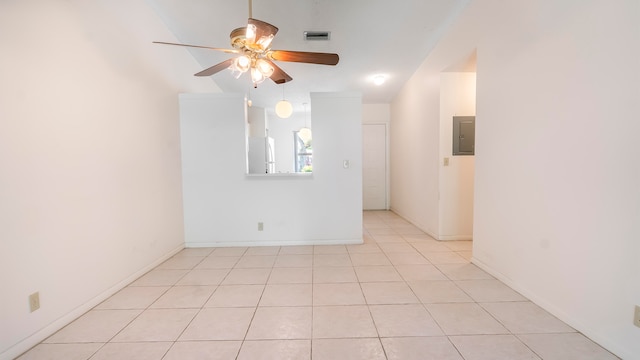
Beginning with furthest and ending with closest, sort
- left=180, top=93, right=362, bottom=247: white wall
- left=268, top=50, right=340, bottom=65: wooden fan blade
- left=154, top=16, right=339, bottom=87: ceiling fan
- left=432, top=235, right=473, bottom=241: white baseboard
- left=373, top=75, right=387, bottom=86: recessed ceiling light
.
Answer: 1. left=373, top=75, right=387, bottom=86: recessed ceiling light
2. left=432, top=235, right=473, bottom=241: white baseboard
3. left=180, top=93, right=362, bottom=247: white wall
4. left=268, top=50, right=340, bottom=65: wooden fan blade
5. left=154, top=16, right=339, bottom=87: ceiling fan

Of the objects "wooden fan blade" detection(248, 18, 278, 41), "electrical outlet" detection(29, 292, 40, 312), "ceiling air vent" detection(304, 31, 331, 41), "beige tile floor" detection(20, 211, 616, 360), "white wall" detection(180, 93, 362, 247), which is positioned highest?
"ceiling air vent" detection(304, 31, 331, 41)

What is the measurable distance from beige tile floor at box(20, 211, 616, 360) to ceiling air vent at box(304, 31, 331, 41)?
2.90m

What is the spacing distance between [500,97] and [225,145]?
3340 millimetres

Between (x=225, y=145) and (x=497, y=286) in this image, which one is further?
(x=225, y=145)

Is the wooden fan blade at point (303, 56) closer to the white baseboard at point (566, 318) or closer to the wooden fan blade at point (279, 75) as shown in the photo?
the wooden fan blade at point (279, 75)

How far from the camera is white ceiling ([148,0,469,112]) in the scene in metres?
2.99

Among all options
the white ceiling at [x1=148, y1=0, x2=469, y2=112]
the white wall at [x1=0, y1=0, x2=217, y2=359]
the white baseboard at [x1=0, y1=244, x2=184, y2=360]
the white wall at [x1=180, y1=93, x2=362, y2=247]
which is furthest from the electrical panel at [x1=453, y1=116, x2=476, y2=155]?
the white baseboard at [x1=0, y1=244, x2=184, y2=360]

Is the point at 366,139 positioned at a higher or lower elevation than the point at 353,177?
higher

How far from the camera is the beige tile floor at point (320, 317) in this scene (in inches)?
64.2

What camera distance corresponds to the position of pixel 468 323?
189cm

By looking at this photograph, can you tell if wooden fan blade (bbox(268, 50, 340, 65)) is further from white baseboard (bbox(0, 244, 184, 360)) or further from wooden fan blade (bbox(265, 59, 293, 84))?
white baseboard (bbox(0, 244, 184, 360))

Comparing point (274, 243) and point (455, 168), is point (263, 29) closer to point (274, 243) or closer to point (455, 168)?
point (274, 243)

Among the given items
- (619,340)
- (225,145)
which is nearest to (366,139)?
(225,145)

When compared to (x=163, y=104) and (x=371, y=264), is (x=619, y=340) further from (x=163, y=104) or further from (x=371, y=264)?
(x=163, y=104)
